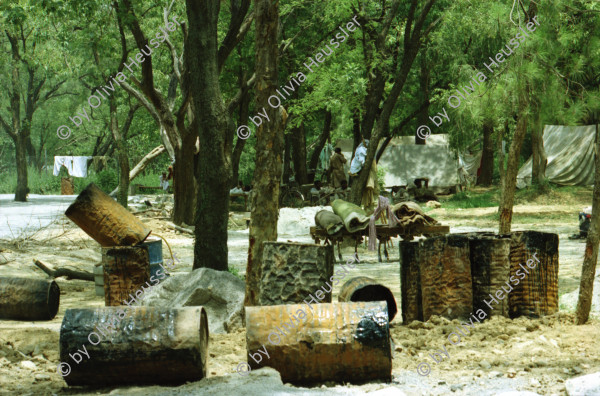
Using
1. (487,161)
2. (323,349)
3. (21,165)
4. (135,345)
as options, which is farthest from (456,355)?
(21,165)

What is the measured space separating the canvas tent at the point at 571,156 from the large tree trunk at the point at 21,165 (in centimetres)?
1985

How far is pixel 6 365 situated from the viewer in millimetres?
5199

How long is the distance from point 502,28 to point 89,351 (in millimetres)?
5508

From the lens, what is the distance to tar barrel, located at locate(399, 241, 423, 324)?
654 cm

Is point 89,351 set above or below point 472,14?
below

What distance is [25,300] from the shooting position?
7.31m

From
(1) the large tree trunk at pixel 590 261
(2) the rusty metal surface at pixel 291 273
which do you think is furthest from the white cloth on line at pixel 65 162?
(1) the large tree trunk at pixel 590 261

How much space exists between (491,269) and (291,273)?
1.84 metres

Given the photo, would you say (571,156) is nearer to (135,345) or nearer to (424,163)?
(424,163)

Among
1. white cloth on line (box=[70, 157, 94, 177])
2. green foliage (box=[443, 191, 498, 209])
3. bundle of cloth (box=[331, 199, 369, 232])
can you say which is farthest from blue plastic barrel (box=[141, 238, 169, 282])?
white cloth on line (box=[70, 157, 94, 177])

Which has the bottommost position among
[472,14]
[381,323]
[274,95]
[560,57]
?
[381,323]

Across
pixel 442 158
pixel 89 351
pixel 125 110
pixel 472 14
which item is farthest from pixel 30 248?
pixel 125 110

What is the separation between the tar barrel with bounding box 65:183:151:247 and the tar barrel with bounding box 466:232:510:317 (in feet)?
12.0

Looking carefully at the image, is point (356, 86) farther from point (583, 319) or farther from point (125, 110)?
point (125, 110)
